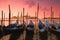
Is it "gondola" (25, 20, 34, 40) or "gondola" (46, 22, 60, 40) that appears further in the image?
"gondola" (46, 22, 60, 40)

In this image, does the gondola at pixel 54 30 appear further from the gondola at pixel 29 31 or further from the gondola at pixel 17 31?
the gondola at pixel 17 31

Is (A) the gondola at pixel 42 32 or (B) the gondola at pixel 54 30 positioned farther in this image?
(B) the gondola at pixel 54 30

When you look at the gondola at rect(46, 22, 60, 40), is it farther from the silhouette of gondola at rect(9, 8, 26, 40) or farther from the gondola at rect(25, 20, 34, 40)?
the silhouette of gondola at rect(9, 8, 26, 40)

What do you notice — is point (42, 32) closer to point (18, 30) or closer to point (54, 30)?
point (54, 30)

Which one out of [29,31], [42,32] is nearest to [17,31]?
[29,31]

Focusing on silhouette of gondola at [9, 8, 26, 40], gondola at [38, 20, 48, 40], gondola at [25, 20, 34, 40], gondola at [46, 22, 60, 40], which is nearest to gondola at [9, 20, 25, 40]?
silhouette of gondola at [9, 8, 26, 40]

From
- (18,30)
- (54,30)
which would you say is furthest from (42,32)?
(18,30)

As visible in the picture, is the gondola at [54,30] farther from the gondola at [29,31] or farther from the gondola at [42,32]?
the gondola at [29,31]

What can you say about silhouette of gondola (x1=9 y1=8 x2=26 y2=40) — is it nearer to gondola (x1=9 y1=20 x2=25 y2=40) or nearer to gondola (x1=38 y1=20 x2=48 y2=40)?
gondola (x1=9 y1=20 x2=25 y2=40)

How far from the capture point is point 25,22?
3416mm

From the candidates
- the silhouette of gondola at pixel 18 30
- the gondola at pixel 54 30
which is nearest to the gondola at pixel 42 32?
the gondola at pixel 54 30

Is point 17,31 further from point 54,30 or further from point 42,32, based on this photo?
point 54,30

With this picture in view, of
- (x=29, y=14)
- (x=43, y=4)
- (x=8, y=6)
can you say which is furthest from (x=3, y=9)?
(x=43, y=4)

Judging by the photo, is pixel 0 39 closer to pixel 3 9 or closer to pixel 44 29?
pixel 3 9
